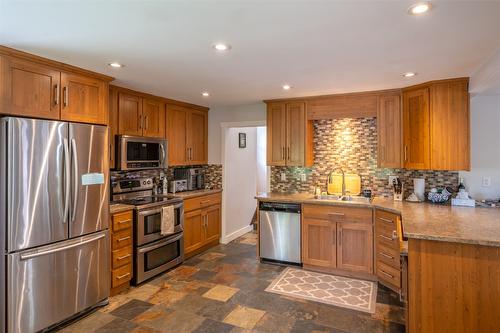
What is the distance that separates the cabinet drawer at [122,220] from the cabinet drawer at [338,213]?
214 centimetres

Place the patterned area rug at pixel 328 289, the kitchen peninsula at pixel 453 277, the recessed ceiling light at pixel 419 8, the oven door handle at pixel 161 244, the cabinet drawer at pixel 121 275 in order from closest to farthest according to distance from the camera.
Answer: the recessed ceiling light at pixel 419 8, the kitchen peninsula at pixel 453 277, the patterned area rug at pixel 328 289, the cabinet drawer at pixel 121 275, the oven door handle at pixel 161 244

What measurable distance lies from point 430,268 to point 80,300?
9.73ft

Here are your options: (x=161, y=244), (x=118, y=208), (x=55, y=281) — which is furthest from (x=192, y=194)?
(x=55, y=281)

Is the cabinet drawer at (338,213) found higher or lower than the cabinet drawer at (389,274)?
higher

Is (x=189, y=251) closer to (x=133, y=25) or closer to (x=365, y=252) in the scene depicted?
(x=365, y=252)

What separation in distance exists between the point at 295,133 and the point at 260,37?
2.37 metres

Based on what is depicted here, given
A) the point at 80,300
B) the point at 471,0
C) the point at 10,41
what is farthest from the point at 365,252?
the point at 10,41

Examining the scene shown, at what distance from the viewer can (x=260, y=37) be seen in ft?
6.98

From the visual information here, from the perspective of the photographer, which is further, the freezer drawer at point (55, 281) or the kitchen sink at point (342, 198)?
the kitchen sink at point (342, 198)

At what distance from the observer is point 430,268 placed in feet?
7.13

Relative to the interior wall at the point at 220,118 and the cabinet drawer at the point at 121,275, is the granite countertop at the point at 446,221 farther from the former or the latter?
the cabinet drawer at the point at 121,275

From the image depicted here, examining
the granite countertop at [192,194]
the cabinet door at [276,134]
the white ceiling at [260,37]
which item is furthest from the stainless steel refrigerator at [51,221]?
the cabinet door at [276,134]

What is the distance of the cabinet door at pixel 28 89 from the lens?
2.33 m

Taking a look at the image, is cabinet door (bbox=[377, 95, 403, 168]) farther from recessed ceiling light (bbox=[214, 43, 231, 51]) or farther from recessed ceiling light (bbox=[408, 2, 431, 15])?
recessed ceiling light (bbox=[214, 43, 231, 51])
